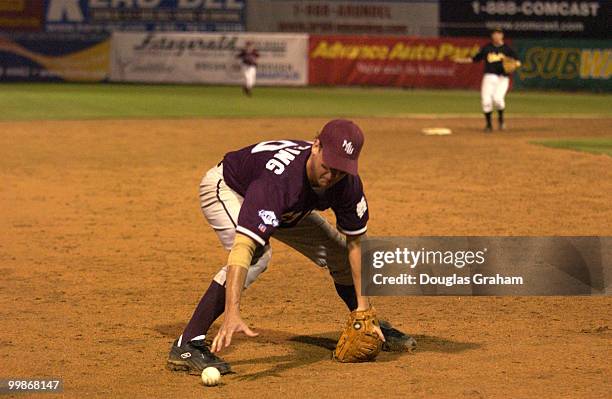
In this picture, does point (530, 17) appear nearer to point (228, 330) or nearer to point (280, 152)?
point (280, 152)

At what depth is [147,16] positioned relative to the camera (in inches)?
1732

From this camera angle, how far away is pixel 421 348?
23.5 ft

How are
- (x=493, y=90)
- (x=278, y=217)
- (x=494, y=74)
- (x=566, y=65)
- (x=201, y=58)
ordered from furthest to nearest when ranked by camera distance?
1. (x=566, y=65)
2. (x=201, y=58)
3. (x=494, y=74)
4. (x=493, y=90)
5. (x=278, y=217)

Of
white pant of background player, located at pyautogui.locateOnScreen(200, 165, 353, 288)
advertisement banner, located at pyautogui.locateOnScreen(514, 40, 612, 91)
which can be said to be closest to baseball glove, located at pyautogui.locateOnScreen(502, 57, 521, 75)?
white pant of background player, located at pyautogui.locateOnScreen(200, 165, 353, 288)

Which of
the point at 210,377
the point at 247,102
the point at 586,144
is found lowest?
the point at 247,102

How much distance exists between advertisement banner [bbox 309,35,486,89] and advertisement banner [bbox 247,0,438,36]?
2.93 meters

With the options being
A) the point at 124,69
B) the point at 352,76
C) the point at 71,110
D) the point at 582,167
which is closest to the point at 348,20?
the point at 352,76

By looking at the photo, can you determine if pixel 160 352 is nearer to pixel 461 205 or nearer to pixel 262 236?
pixel 262 236

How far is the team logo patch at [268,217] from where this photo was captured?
233 inches

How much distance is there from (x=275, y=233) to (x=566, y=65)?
35709 millimetres

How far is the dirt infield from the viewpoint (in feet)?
21.1

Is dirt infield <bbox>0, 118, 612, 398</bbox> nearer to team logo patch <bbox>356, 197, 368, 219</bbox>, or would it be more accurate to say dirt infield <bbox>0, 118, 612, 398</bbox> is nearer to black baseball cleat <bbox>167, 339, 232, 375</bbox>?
black baseball cleat <bbox>167, 339, 232, 375</bbox>

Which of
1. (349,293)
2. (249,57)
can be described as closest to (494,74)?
(249,57)

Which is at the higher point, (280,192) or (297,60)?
(280,192)
